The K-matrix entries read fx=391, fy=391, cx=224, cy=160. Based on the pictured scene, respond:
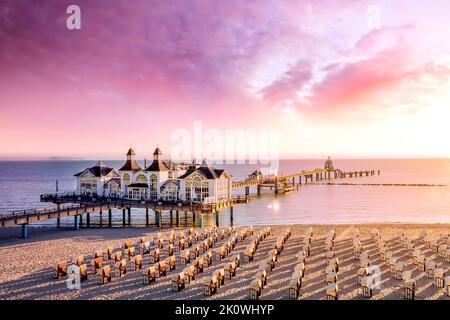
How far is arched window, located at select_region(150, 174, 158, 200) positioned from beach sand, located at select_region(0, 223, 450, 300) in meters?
13.8

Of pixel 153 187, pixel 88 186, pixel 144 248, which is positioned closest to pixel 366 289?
pixel 144 248

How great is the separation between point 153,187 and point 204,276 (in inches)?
994

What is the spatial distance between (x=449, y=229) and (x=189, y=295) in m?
28.1

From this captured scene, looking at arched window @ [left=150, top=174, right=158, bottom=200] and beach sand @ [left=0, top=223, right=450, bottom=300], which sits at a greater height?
arched window @ [left=150, top=174, right=158, bottom=200]

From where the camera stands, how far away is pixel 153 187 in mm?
42594

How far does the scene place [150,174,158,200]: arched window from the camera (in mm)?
42344

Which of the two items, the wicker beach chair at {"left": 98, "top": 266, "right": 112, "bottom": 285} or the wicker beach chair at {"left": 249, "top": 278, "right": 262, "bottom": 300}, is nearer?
the wicker beach chair at {"left": 249, "top": 278, "right": 262, "bottom": 300}

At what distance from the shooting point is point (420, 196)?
7025cm

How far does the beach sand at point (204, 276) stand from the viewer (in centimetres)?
1587

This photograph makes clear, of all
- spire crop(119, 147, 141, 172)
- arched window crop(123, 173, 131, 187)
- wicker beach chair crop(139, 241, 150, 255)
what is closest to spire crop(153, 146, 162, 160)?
spire crop(119, 147, 141, 172)

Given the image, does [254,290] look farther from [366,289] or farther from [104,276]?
[104,276]

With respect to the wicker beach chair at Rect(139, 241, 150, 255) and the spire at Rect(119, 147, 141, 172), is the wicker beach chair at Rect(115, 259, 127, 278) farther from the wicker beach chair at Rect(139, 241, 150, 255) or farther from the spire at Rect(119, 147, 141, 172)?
the spire at Rect(119, 147, 141, 172)
